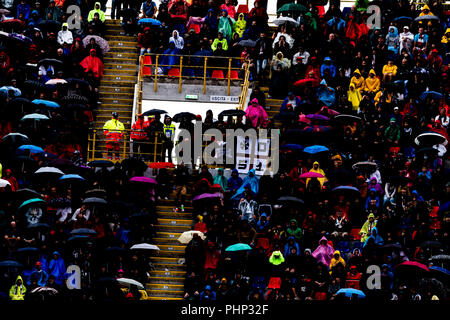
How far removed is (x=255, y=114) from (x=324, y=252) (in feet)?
21.7

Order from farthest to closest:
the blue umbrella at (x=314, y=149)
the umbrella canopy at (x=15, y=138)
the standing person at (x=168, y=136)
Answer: the standing person at (x=168, y=136)
the umbrella canopy at (x=15, y=138)
the blue umbrella at (x=314, y=149)

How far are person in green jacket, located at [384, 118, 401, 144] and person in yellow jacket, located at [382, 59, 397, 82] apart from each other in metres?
2.80

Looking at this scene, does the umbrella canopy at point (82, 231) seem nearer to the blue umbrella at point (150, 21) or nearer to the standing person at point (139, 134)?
the standing person at point (139, 134)

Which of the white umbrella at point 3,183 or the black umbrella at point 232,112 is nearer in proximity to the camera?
the white umbrella at point 3,183

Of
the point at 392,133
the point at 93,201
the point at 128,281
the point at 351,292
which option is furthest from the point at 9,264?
the point at 392,133

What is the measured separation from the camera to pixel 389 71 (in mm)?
53250

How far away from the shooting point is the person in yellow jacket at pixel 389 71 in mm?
53062

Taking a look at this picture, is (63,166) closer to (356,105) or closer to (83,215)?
(83,215)

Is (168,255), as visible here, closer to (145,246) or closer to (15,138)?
(145,246)

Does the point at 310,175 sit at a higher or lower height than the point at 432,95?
lower

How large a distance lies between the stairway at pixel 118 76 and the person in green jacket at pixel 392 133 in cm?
843

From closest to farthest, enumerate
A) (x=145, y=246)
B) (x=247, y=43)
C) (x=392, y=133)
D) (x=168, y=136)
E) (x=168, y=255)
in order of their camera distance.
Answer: (x=145, y=246)
(x=168, y=255)
(x=168, y=136)
(x=392, y=133)
(x=247, y=43)

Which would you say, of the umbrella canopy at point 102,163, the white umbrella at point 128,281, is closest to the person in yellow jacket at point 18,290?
the white umbrella at point 128,281

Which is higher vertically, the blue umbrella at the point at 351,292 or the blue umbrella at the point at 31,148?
the blue umbrella at the point at 31,148
